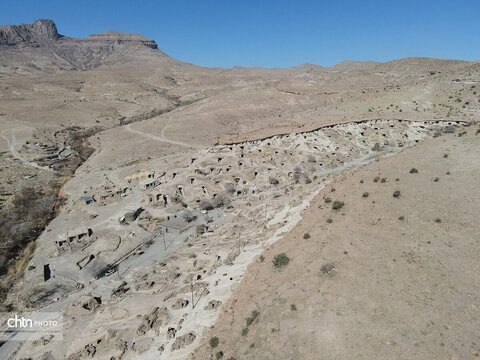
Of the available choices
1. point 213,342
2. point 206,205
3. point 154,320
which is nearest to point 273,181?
point 206,205

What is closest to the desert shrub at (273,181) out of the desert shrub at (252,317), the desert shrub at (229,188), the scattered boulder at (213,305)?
the desert shrub at (229,188)

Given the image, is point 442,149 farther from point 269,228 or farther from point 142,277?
point 142,277

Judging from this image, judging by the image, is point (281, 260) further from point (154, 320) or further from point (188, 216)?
point (188, 216)

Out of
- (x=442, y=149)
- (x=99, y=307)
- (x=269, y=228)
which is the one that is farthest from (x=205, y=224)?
(x=442, y=149)

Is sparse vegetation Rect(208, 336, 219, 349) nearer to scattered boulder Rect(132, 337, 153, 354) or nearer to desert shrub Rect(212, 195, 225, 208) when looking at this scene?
scattered boulder Rect(132, 337, 153, 354)

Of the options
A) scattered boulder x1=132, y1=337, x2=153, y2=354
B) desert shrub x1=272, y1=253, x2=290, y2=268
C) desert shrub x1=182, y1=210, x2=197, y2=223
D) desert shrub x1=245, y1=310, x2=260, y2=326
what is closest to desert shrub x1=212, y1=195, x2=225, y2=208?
desert shrub x1=182, y1=210, x2=197, y2=223

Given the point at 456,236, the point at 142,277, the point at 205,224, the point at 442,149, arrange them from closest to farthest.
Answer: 1. the point at 456,236
2. the point at 142,277
3. the point at 442,149
4. the point at 205,224

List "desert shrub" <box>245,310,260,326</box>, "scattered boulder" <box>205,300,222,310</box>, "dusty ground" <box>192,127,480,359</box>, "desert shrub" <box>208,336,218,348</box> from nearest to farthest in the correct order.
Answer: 1. "dusty ground" <box>192,127,480,359</box>
2. "desert shrub" <box>208,336,218,348</box>
3. "desert shrub" <box>245,310,260,326</box>
4. "scattered boulder" <box>205,300,222,310</box>
